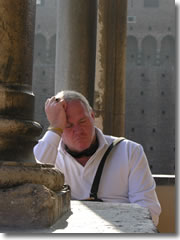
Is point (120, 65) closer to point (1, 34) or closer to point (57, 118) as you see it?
point (57, 118)

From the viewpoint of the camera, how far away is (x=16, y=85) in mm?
1079

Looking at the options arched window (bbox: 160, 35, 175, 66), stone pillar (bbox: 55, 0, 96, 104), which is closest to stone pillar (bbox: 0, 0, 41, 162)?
stone pillar (bbox: 55, 0, 96, 104)

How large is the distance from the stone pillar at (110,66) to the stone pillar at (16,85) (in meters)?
2.99

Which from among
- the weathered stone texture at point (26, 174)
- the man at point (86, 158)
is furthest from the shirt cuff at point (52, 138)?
the weathered stone texture at point (26, 174)

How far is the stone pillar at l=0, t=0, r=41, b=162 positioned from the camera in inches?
40.8

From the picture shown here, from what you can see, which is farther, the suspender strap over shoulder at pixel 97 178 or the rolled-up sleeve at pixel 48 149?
the rolled-up sleeve at pixel 48 149

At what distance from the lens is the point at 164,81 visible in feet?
61.0

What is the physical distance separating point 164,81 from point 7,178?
18067 mm

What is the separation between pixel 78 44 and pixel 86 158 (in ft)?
4.66

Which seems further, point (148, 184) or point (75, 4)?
point (75, 4)

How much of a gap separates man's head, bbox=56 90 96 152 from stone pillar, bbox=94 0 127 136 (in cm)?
222

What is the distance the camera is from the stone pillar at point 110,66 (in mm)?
4180

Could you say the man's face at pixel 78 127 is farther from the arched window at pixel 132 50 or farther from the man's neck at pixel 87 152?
the arched window at pixel 132 50

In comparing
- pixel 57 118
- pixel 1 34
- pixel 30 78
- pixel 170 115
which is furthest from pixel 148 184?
pixel 170 115
